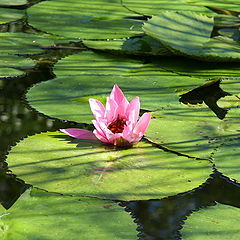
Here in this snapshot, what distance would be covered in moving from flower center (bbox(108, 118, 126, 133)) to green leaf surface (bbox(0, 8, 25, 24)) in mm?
1669

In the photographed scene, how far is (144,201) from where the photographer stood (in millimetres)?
1890

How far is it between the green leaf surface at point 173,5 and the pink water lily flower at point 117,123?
5.73 feet

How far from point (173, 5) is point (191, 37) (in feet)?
2.83

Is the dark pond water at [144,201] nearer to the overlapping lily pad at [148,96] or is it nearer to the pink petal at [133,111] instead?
the overlapping lily pad at [148,96]

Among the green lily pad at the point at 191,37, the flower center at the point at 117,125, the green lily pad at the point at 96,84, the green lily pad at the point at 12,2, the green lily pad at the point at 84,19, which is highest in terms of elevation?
the green lily pad at the point at 191,37

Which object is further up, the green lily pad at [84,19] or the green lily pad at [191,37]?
the green lily pad at [191,37]

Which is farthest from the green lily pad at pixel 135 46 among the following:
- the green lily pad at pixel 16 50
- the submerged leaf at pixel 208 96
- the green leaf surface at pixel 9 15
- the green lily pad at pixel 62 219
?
the green lily pad at pixel 62 219

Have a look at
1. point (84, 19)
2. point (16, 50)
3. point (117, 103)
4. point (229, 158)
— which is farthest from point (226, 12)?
point (229, 158)

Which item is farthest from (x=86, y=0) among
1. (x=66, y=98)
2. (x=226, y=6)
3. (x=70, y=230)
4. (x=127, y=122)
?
(x=70, y=230)

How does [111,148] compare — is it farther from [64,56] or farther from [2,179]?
[64,56]

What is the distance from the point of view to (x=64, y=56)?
328 centimetres

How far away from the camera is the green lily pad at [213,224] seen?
168cm

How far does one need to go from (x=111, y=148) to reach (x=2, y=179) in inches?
16.0

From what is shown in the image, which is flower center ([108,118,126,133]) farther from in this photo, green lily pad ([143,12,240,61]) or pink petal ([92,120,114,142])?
green lily pad ([143,12,240,61])
